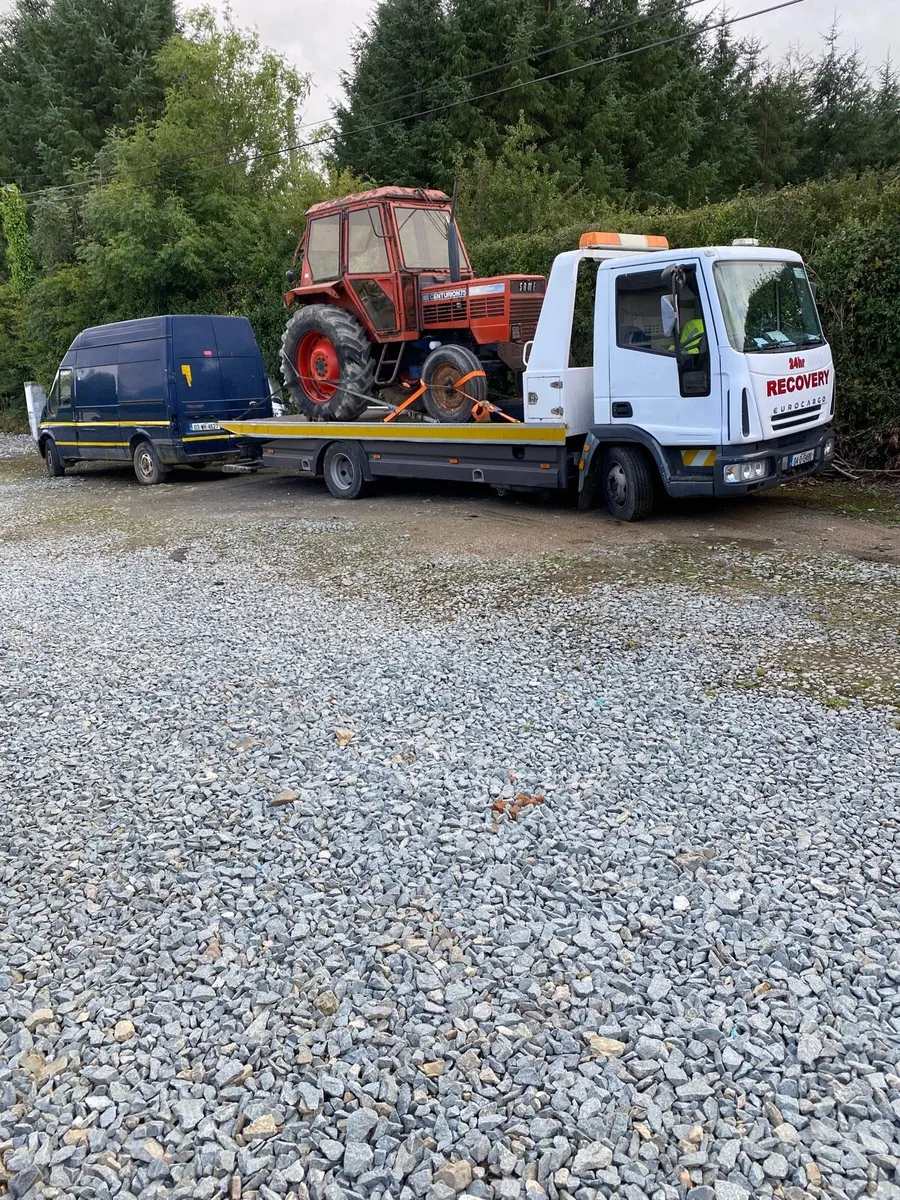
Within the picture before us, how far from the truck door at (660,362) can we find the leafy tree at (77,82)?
28.4 meters

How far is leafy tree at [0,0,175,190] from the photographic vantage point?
31891mm

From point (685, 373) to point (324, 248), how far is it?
18.2ft

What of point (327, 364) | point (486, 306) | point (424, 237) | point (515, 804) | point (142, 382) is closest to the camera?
point (515, 804)

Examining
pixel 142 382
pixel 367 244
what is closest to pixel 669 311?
pixel 367 244

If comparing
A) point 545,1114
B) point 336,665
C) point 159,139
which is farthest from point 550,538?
point 159,139

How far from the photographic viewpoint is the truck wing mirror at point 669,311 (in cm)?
819

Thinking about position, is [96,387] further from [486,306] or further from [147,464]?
[486,306]

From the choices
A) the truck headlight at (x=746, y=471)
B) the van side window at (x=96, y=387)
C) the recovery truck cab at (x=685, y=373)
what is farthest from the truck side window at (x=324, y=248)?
the truck headlight at (x=746, y=471)

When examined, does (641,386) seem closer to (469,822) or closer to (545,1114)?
(469,822)

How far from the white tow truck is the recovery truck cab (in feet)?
0.04

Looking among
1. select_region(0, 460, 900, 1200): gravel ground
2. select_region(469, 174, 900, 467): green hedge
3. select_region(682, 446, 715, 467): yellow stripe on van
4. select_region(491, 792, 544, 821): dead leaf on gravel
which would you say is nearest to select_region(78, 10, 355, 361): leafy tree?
select_region(469, 174, 900, 467): green hedge

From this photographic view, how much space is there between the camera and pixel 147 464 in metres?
15.1

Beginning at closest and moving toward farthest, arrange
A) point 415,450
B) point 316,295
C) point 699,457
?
point 699,457, point 415,450, point 316,295

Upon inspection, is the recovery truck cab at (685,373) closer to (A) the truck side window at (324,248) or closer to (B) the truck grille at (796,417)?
(B) the truck grille at (796,417)
